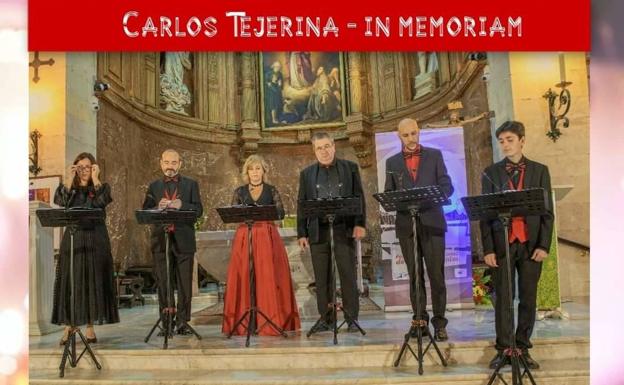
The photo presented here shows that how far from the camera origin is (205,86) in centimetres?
982

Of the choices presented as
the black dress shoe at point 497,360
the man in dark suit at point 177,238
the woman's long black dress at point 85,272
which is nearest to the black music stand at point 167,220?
the man in dark suit at point 177,238

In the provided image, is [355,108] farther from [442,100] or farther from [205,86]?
Result: [205,86]

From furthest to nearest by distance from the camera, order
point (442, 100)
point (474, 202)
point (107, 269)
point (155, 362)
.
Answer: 1. point (442, 100)
2. point (107, 269)
3. point (155, 362)
4. point (474, 202)

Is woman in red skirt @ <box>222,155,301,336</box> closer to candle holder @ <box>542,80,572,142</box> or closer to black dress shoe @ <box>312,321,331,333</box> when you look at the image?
black dress shoe @ <box>312,321,331,333</box>

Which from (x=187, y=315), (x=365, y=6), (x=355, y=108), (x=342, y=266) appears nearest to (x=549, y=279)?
(x=342, y=266)

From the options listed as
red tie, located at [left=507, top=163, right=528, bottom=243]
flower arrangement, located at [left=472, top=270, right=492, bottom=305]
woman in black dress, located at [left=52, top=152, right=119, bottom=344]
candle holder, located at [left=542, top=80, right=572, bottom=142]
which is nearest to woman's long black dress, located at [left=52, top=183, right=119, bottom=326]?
woman in black dress, located at [left=52, top=152, right=119, bottom=344]

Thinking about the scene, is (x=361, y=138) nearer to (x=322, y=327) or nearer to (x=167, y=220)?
(x=322, y=327)

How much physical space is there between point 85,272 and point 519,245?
3119 mm

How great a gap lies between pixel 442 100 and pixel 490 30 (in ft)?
12.3

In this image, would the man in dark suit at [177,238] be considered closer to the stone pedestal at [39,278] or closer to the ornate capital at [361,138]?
the stone pedestal at [39,278]

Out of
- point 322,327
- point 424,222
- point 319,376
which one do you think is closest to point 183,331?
point 322,327

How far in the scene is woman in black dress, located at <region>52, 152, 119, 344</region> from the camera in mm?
4348

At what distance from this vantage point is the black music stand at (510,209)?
3.25 meters

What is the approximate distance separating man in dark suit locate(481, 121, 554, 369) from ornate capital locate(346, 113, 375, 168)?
5.75m
